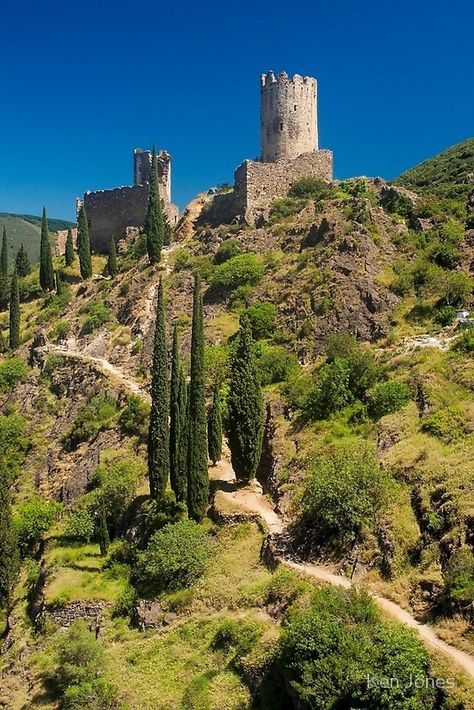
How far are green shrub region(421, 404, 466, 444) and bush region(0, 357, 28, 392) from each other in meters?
32.0

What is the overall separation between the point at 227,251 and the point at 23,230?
11559cm

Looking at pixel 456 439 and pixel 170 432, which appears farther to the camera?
pixel 170 432

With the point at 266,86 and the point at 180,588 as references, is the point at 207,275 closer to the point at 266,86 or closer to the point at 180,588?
the point at 266,86

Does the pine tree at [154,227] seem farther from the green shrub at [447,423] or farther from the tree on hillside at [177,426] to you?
the green shrub at [447,423]

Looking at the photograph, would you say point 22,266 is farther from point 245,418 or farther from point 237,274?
point 245,418

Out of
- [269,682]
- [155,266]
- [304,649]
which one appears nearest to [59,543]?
[269,682]

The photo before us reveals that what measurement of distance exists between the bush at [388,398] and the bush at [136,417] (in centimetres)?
1295

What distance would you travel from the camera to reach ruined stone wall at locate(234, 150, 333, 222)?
5403cm

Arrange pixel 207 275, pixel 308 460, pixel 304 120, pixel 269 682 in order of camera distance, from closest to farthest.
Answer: pixel 269 682 → pixel 308 460 → pixel 207 275 → pixel 304 120

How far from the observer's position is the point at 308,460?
27.4 metres

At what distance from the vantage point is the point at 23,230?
152625 mm

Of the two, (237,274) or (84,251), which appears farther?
(84,251)

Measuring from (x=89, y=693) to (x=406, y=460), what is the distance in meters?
12.8

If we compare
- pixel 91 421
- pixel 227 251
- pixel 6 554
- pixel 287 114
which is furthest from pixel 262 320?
pixel 287 114
